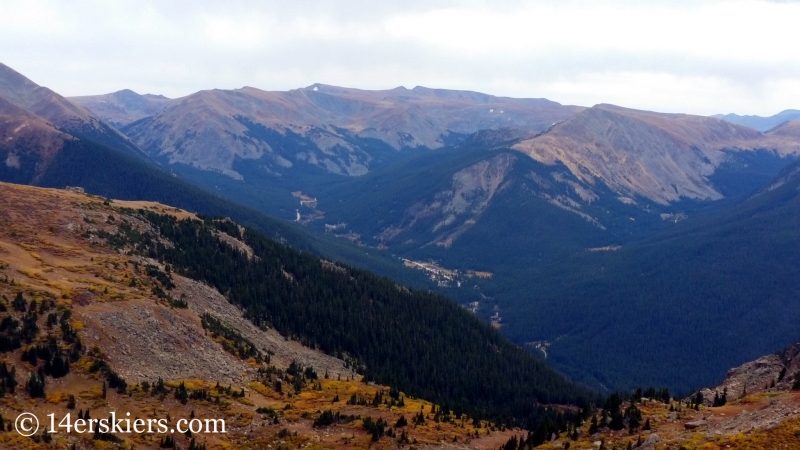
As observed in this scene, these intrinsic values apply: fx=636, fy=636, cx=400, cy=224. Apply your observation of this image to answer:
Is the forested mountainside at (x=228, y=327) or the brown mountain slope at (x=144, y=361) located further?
the forested mountainside at (x=228, y=327)

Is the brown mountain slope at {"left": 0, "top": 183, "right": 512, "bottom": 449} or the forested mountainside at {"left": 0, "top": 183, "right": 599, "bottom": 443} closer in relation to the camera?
the brown mountain slope at {"left": 0, "top": 183, "right": 512, "bottom": 449}

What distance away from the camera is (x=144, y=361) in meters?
78.6

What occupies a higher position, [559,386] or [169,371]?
[169,371]

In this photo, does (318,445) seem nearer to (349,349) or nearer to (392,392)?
(392,392)

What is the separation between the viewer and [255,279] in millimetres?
129250

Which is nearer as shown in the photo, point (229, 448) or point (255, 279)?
point (229, 448)

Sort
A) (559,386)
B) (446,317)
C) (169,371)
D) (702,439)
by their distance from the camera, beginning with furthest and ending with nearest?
(446,317) < (559,386) < (169,371) < (702,439)

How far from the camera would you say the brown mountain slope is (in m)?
65.8

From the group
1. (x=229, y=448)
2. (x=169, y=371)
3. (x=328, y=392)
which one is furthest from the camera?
(x=328, y=392)

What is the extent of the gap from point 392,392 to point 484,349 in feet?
191

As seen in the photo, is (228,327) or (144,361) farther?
(228,327)

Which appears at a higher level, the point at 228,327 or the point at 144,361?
the point at 144,361

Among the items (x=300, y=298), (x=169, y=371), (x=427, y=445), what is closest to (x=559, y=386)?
(x=300, y=298)

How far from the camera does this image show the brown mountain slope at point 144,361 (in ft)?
216
